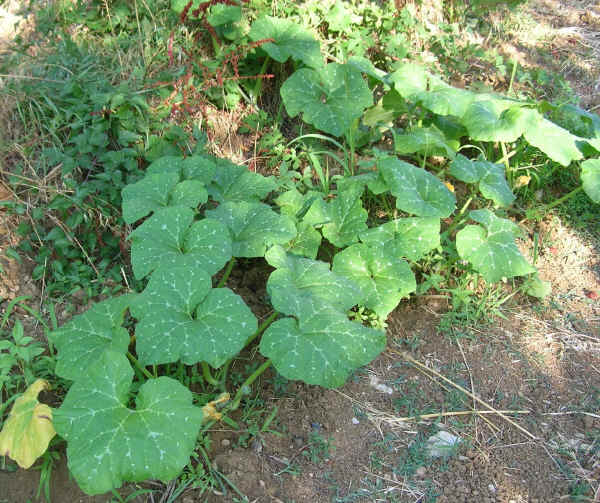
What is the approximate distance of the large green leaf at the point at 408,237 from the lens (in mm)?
2660

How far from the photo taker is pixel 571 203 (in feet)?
11.8

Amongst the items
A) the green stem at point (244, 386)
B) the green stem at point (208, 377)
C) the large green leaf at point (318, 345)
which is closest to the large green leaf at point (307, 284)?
the large green leaf at point (318, 345)

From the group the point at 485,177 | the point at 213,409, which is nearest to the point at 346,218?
the point at 485,177

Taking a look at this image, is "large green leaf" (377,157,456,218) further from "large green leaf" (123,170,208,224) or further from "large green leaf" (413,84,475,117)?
"large green leaf" (123,170,208,224)

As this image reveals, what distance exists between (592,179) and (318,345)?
2.16 m

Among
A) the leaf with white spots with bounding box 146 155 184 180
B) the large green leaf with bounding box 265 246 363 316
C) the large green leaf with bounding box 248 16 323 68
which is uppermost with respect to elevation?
the large green leaf with bounding box 248 16 323 68

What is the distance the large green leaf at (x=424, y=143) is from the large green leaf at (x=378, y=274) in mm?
813

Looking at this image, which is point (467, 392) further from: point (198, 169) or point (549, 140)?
point (198, 169)

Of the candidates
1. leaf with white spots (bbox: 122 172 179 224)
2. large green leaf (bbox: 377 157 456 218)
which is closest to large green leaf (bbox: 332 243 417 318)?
large green leaf (bbox: 377 157 456 218)

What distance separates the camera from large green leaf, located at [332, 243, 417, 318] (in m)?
2.47

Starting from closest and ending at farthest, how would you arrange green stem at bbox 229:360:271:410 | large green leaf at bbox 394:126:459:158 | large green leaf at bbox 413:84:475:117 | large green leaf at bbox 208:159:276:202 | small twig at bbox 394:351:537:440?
green stem at bbox 229:360:271:410
small twig at bbox 394:351:537:440
large green leaf at bbox 208:159:276:202
large green leaf at bbox 394:126:459:158
large green leaf at bbox 413:84:475:117

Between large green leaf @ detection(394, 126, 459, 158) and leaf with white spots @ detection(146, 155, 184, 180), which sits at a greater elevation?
leaf with white spots @ detection(146, 155, 184, 180)

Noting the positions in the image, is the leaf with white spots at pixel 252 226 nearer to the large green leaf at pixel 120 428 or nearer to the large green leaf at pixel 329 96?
the large green leaf at pixel 120 428

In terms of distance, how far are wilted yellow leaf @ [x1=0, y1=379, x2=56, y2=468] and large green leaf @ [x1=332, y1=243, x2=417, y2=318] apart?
1.37 meters
